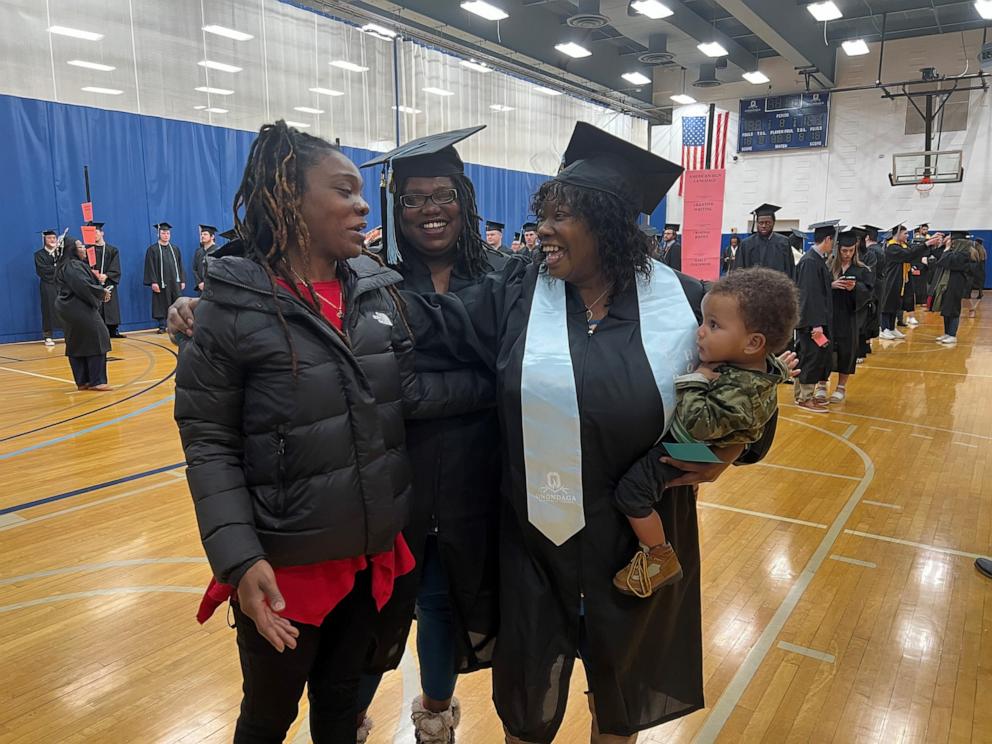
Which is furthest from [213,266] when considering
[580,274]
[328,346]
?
[580,274]

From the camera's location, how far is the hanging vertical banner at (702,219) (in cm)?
527

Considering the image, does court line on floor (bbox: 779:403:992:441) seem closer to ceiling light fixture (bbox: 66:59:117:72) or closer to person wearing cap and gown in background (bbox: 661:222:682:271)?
person wearing cap and gown in background (bbox: 661:222:682:271)

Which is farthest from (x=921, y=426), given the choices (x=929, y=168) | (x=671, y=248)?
(x=929, y=168)

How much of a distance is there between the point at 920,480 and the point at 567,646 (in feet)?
13.9

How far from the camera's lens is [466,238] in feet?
6.48

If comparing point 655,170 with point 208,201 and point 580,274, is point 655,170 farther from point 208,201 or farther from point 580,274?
point 208,201

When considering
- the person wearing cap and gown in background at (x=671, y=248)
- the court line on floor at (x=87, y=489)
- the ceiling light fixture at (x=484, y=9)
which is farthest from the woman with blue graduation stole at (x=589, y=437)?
the person wearing cap and gown in background at (x=671, y=248)

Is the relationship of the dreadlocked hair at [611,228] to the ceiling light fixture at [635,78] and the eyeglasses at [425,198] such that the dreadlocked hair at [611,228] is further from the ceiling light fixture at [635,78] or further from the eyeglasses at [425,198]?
the ceiling light fixture at [635,78]

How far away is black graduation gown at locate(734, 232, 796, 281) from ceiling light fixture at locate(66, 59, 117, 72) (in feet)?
32.9

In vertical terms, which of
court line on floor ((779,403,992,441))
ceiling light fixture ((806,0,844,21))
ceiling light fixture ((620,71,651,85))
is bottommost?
court line on floor ((779,403,992,441))

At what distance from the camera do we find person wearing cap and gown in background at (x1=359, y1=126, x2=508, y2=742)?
5.81 feet

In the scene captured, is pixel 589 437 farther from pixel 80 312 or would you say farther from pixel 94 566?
pixel 80 312

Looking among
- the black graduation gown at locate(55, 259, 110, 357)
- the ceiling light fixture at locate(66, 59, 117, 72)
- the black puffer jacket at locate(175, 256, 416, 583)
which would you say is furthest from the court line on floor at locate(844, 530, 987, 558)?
Result: the ceiling light fixture at locate(66, 59, 117, 72)

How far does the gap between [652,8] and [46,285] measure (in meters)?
11.0
